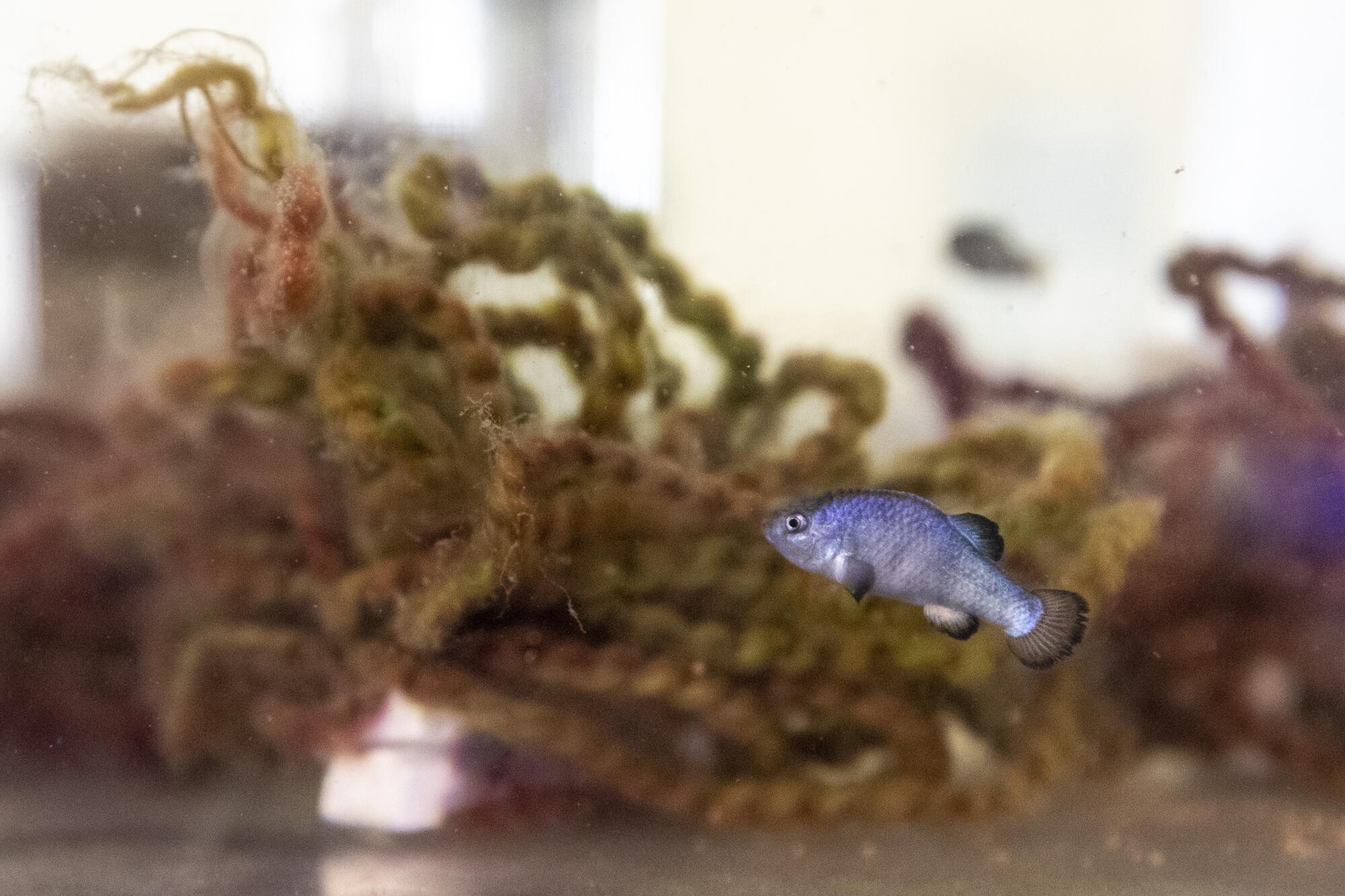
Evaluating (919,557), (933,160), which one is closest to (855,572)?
(919,557)

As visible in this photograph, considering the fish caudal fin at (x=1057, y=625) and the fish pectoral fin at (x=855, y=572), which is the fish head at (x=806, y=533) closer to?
the fish pectoral fin at (x=855, y=572)

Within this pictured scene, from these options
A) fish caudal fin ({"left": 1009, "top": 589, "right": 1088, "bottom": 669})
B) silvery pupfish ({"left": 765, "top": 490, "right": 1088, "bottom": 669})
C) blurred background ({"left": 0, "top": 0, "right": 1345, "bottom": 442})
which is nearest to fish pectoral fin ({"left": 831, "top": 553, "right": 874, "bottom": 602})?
silvery pupfish ({"left": 765, "top": 490, "right": 1088, "bottom": 669})

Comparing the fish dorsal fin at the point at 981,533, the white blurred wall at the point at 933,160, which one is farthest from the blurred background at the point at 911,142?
the fish dorsal fin at the point at 981,533

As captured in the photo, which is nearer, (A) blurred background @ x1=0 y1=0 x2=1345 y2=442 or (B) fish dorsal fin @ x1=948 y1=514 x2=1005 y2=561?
(B) fish dorsal fin @ x1=948 y1=514 x2=1005 y2=561

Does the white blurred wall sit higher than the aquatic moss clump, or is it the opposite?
the white blurred wall

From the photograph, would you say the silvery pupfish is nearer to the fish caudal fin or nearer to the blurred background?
the fish caudal fin

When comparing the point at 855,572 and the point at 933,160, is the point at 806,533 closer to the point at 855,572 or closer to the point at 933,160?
the point at 855,572

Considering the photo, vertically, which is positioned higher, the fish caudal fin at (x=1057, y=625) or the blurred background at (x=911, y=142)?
the blurred background at (x=911, y=142)
